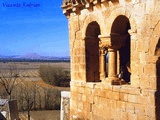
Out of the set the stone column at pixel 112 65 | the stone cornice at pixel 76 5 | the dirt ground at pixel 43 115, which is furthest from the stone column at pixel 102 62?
the dirt ground at pixel 43 115

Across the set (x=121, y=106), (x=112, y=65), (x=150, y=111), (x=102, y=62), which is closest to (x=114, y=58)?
(x=112, y=65)

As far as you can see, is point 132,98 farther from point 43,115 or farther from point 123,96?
point 43,115

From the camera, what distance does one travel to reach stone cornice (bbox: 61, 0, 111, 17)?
24.0 feet

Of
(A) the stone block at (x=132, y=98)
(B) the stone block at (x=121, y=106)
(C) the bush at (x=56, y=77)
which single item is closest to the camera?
(A) the stone block at (x=132, y=98)

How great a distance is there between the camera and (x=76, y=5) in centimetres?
786

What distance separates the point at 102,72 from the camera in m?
9.24

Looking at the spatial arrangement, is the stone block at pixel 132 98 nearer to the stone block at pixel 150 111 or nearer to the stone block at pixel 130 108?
the stone block at pixel 130 108

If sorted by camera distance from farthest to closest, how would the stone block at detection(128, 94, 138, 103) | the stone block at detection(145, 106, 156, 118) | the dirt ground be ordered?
1. the dirt ground
2. the stone block at detection(128, 94, 138, 103)
3. the stone block at detection(145, 106, 156, 118)

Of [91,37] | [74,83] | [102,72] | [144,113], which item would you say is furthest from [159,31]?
[102,72]

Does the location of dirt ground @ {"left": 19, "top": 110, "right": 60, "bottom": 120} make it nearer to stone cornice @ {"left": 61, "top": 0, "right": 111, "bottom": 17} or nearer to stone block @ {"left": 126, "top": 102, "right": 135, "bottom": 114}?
stone cornice @ {"left": 61, "top": 0, "right": 111, "bottom": 17}

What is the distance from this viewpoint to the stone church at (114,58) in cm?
604

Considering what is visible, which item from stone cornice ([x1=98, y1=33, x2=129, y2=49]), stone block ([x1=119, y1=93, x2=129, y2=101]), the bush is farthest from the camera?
the bush

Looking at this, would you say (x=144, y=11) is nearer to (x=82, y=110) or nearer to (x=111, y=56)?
(x=111, y=56)

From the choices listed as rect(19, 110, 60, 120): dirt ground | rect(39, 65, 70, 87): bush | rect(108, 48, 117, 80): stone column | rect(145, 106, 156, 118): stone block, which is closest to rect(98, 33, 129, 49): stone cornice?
rect(108, 48, 117, 80): stone column
